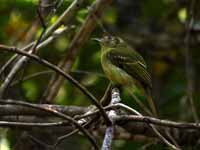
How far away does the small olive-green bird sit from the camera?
187 inches

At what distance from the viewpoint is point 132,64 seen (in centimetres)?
491

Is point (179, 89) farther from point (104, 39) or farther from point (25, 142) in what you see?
point (25, 142)

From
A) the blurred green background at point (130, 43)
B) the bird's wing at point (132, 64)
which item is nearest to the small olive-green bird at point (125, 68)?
the bird's wing at point (132, 64)

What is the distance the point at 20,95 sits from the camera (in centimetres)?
448

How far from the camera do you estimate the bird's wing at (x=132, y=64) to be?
4795mm

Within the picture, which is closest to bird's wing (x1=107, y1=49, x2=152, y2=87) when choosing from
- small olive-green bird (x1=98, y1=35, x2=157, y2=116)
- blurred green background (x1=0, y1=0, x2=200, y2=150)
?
small olive-green bird (x1=98, y1=35, x2=157, y2=116)

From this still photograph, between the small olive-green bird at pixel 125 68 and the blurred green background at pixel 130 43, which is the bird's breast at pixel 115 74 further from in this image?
the blurred green background at pixel 130 43

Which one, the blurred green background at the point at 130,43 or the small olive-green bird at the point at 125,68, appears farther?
the blurred green background at the point at 130,43

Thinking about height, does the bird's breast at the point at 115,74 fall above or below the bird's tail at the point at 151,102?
above

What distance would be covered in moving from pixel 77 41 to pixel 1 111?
3.78 feet

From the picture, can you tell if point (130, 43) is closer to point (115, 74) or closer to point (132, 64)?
point (132, 64)

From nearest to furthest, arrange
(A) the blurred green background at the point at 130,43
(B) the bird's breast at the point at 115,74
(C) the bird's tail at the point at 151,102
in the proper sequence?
1. (C) the bird's tail at the point at 151,102
2. (B) the bird's breast at the point at 115,74
3. (A) the blurred green background at the point at 130,43

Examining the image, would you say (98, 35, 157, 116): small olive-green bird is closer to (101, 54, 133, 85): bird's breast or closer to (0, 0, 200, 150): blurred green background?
(101, 54, 133, 85): bird's breast

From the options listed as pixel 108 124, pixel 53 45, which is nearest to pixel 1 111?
pixel 108 124
